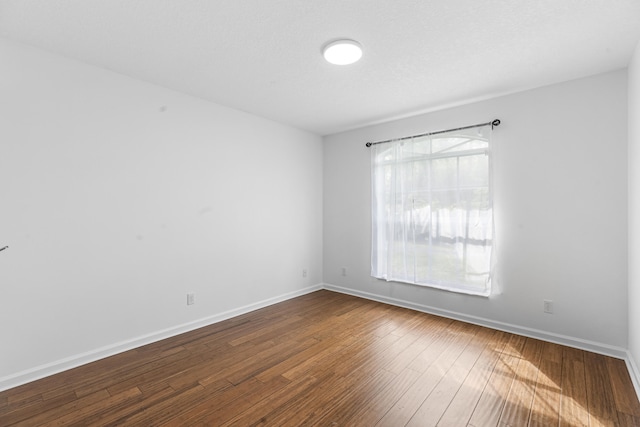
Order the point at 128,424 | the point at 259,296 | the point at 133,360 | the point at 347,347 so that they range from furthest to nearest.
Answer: the point at 259,296 < the point at 347,347 < the point at 133,360 < the point at 128,424

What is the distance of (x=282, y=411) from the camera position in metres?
1.88

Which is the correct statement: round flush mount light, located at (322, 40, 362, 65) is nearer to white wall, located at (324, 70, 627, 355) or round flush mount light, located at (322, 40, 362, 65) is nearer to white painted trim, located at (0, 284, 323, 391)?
white wall, located at (324, 70, 627, 355)

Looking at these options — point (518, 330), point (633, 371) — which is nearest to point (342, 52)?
point (518, 330)

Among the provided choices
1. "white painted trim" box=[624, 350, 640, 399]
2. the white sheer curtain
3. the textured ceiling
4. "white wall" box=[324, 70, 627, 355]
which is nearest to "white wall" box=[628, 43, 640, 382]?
"white painted trim" box=[624, 350, 640, 399]

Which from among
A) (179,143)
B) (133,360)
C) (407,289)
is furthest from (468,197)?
(133,360)

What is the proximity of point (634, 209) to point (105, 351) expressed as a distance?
4577mm

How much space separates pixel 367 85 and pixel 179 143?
2.08 m

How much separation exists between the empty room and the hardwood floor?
2 cm

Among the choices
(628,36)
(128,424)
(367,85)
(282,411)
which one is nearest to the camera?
(128,424)

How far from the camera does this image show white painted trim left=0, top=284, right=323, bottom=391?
2.18m

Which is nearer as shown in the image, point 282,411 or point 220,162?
point 282,411

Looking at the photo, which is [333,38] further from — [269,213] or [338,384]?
[338,384]

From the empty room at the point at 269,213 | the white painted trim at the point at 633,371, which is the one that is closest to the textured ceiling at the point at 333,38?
the empty room at the point at 269,213

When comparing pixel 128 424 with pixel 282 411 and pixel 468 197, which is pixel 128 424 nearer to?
pixel 282 411
